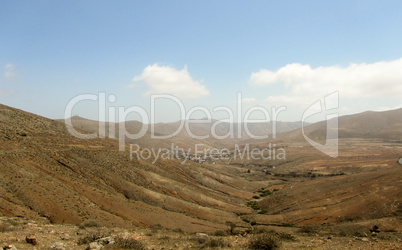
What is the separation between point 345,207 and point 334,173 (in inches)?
1552

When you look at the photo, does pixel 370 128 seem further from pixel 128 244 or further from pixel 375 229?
pixel 128 244

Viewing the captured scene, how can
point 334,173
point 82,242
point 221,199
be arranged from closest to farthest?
point 82,242 → point 221,199 → point 334,173

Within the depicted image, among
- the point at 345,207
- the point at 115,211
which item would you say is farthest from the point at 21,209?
the point at 345,207

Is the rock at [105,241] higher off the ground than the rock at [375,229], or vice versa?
the rock at [105,241]

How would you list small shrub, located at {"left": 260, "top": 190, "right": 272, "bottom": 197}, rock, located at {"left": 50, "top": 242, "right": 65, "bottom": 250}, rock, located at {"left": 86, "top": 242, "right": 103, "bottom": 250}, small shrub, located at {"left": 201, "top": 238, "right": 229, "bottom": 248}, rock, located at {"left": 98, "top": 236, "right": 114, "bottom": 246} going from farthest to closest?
small shrub, located at {"left": 260, "top": 190, "right": 272, "bottom": 197} → small shrub, located at {"left": 201, "top": 238, "right": 229, "bottom": 248} → rock, located at {"left": 98, "top": 236, "right": 114, "bottom": 246} → rock, located at {"left": 86, "top": 242, "right": 103, "bottom": 250} → rock, located at {"left": 50, "top": 242, "right": 65, "bottom": 250}

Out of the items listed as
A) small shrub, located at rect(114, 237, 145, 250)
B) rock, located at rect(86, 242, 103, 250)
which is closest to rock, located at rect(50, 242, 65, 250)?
rock, located at rect(86, 242, 103, 250)

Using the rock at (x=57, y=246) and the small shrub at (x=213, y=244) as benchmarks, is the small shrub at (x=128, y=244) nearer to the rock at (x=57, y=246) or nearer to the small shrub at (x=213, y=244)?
the rock at (x=57, y=246)

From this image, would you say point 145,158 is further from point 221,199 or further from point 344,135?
point 344,135

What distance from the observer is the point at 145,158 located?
4791cm

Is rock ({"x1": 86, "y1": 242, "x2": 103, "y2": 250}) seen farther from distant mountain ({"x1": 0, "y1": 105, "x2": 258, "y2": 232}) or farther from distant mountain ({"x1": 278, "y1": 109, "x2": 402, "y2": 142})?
distant mountain ({"x1": 278, "y1": 109, "x2": 402, "y2": 142})

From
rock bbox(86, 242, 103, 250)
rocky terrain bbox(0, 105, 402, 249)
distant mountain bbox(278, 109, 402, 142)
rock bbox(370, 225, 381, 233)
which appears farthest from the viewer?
distant mountain bbox(278, 109, 402, 142)

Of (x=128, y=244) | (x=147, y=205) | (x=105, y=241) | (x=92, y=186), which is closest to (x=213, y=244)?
(x=128, y=244)

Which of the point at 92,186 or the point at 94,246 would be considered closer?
the point at 94,246

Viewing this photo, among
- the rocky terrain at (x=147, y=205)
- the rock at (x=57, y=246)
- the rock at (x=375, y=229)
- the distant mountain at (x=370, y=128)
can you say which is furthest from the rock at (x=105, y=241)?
the distant mountain at (x=370, y=128)
